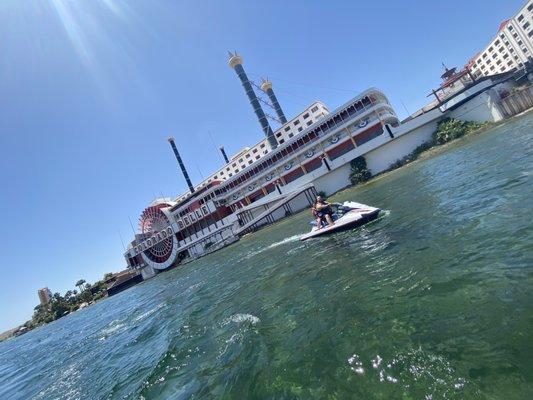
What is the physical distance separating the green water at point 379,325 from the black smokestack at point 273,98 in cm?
6861

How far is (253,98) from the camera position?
77.2m

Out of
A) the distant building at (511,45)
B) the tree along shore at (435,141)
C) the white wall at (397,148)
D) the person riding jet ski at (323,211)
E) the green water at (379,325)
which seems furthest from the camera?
the distant building at (511,45)

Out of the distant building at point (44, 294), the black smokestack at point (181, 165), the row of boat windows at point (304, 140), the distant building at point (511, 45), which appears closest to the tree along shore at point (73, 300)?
the distant building at point (44, 294)

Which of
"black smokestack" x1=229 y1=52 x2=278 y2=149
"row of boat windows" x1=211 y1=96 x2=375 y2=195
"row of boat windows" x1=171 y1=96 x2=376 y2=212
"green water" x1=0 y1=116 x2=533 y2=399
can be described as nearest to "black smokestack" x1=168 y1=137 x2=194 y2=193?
"row of boat windows" x1=171 y1=96 x2=376 y2=212

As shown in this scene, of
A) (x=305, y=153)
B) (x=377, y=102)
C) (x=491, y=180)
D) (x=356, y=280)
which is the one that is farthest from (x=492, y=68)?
(x=356, y=280)

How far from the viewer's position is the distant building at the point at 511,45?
86012mm

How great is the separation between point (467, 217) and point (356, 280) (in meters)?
4.77

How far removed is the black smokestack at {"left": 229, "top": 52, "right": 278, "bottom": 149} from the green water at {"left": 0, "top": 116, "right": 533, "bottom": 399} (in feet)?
204

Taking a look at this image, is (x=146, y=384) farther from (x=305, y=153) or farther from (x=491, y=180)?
(x=305, y=153)

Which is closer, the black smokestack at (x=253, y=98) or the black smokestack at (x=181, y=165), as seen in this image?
the black smokestack at (x=253, y=98)

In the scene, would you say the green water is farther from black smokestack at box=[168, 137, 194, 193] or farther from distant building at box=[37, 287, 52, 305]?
distant building at box=[37, 287, 52, 305]

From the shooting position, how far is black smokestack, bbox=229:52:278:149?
7606 centimetres

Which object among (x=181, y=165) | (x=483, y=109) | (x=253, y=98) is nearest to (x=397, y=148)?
(x=483, y=109)

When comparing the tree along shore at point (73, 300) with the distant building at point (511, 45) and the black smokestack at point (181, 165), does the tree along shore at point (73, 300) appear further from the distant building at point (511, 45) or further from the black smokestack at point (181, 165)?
the distant building at point (511, 45)
